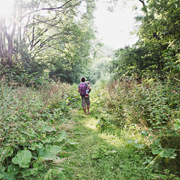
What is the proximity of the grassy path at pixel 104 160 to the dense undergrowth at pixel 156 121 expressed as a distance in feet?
0.81

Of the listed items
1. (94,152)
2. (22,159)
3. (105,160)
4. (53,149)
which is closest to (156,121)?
(105,160)

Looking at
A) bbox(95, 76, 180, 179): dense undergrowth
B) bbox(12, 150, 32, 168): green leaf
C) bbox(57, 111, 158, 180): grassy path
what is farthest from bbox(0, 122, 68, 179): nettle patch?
bbox(95, 76, 180, 179): dense undergrowth

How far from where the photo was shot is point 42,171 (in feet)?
7.18

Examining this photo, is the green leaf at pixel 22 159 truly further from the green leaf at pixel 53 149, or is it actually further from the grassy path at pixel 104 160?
the grassy path at pixel 104 160

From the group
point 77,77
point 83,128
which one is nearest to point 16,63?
point 83,128

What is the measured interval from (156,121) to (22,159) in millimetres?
3124

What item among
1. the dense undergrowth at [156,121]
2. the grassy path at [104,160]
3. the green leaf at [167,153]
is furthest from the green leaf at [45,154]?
the green leaf at [167,153]

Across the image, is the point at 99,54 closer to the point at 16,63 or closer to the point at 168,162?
the point at 16,63

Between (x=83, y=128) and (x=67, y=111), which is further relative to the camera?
(x=67, y=111)

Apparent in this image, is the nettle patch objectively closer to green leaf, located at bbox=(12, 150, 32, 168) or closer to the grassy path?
green leaf, located at bbox=(12, 150, 32, 168)

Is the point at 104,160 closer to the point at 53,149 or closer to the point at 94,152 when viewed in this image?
the point at 94,152

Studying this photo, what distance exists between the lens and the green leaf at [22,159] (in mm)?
1953

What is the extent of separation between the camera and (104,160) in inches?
104

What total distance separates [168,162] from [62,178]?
1.97 meters
